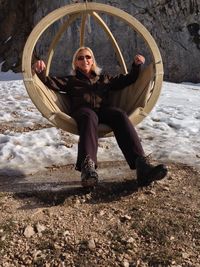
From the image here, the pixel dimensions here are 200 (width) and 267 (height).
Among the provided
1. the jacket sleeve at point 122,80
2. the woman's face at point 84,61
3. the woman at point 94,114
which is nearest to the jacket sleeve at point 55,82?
the woman at point 94,114

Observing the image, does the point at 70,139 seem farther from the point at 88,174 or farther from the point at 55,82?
the point at 88,174

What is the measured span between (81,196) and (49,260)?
930mm

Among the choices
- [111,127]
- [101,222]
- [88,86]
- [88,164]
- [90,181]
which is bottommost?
[101,222]

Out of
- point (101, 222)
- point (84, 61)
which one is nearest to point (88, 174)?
point (101, 222)

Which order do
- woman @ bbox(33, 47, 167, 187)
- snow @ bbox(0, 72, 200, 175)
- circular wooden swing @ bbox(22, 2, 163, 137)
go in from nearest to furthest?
woman @ bbox(33, 47, 167, 187), circular wooden swing @ bbox(22, 2, 163, 137), snow @ bbox(0, 72, 200, 175)

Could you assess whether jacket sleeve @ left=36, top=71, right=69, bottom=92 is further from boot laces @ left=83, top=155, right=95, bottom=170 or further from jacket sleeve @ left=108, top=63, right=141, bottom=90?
boot laces @ left=83, top=155, right=95, bottom=170

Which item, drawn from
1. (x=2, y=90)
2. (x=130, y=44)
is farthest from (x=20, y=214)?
(x=130, y=44)

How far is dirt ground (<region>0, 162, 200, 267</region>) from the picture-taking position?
2908 mm

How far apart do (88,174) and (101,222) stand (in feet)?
1.53

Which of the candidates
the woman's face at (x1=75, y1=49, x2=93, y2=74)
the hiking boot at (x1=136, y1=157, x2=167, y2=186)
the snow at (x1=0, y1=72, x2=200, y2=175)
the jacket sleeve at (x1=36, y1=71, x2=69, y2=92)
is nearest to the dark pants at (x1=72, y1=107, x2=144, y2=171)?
the hiking boot at (x1=136, y1=157, x2=167, y2=186)

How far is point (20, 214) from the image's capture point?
11.3ft

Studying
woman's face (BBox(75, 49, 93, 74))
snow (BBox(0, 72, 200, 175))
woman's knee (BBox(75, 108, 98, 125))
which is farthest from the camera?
snow (BBox(0, 72, 200, 175))

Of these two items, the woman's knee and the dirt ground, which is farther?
the woman's knee

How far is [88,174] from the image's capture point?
3.67 meters
